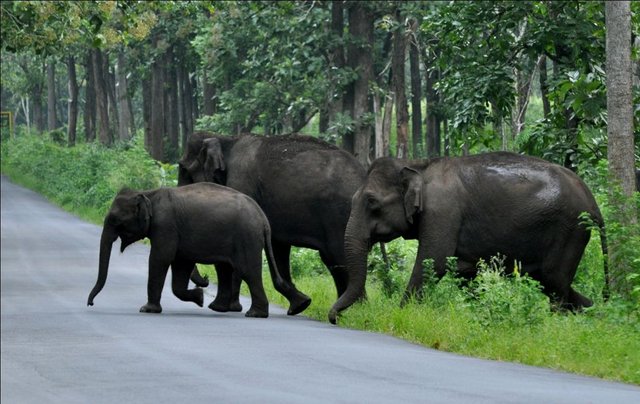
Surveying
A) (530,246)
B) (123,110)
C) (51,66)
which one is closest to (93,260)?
(530,246)

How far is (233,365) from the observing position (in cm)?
1289

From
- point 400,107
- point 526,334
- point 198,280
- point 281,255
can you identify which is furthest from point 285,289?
point 400,107

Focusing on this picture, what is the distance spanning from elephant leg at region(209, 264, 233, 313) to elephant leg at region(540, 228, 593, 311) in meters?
3.86

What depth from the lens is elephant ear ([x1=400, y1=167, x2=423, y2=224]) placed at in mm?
16922

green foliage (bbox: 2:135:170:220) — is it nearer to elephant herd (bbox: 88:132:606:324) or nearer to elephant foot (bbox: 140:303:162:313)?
elephant herd (bbox: 88:132:606:324)

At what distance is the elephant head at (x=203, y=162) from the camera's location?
64.5ft

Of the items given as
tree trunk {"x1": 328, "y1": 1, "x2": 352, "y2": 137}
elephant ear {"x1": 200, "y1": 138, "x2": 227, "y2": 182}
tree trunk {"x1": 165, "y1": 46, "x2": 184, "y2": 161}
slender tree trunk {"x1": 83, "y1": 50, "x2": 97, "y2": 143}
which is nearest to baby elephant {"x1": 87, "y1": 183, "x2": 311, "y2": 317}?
elephant ear {"x1": 200, "y1": 138, "x2": 227, "y2": 182}

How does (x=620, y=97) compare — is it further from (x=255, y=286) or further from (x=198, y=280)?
(x=198, y=280)

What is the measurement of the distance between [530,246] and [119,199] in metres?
4.98

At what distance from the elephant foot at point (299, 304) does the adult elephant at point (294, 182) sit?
537mm

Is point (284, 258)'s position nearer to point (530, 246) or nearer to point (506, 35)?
point (530, 246)

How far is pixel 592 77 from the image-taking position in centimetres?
2080

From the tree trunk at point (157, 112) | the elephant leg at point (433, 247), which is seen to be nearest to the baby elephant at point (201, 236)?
the elephant leg at point (433, 247)

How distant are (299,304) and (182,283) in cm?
158
